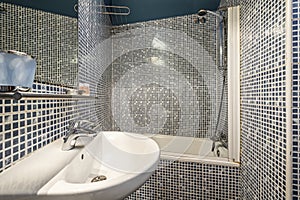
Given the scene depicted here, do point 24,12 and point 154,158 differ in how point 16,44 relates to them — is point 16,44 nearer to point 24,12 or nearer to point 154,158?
point 24,12

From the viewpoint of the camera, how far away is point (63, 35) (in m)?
0.97

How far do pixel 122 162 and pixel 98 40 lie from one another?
1.11 metres

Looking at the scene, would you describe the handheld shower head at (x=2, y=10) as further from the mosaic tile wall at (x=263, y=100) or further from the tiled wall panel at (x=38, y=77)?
the mosaic tile wall at (x=263, y=100)

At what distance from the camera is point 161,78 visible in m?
1.86

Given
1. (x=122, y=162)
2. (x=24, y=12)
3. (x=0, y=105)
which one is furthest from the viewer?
(x=122, y=162)

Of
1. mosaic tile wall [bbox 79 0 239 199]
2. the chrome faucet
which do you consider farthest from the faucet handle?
mosaic tile wall [bbox 79 0 239 199]

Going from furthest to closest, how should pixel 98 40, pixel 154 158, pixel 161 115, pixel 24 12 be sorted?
pixel 161 115 < pixel 98 40 < pixel 154 158 < pixel 24 12

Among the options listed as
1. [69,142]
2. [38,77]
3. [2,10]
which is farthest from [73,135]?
[2,10]

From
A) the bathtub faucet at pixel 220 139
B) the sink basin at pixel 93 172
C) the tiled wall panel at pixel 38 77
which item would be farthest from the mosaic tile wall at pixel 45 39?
the bathtub faucet at pixel 220 139

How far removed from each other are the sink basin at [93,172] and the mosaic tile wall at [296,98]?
1.99ft

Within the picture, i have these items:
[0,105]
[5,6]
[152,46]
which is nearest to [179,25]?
[152,46]

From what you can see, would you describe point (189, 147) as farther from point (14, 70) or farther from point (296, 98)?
point (14, 70)

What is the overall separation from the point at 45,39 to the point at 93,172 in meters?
0.71

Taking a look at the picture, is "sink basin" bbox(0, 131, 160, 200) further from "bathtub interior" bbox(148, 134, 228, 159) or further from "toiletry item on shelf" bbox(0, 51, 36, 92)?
"bathtub interior" bbox(148, 134, 228, 159)
